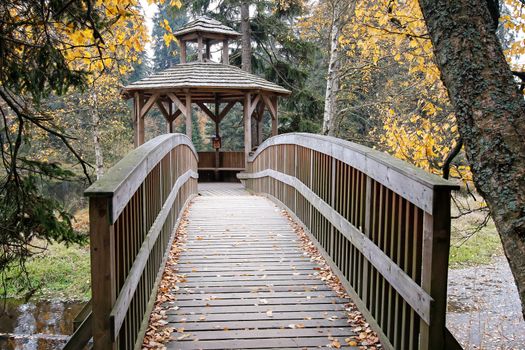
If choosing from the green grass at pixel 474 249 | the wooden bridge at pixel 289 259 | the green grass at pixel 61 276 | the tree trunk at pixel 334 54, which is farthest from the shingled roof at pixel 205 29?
the wooden bridge at pixel 289 259

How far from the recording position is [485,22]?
2641 millimetres

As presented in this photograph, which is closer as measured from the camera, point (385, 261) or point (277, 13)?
point (385, 261)

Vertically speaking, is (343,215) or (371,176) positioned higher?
(371,176)

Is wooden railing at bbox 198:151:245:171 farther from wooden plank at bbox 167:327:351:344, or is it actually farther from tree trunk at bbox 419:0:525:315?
tree trunk at bbox 419:0:525:315

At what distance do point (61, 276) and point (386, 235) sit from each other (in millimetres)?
13236

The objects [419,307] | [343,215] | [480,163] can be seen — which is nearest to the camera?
[480,163]

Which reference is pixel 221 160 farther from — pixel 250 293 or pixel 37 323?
pixel 250 293

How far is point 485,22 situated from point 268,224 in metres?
5.82

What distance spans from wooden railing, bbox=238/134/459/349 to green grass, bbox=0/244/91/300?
369 inches

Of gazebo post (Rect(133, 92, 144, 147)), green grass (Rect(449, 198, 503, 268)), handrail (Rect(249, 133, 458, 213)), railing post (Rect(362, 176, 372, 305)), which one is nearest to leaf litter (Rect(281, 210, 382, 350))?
railing post (Rect(362, 176, 372, 305))

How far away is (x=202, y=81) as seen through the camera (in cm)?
1655

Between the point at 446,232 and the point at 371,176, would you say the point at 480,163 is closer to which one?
the point at 446,232

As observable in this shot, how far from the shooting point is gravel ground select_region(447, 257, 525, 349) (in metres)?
9.91

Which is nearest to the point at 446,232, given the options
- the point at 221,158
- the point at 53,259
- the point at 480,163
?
the point at 480,163
